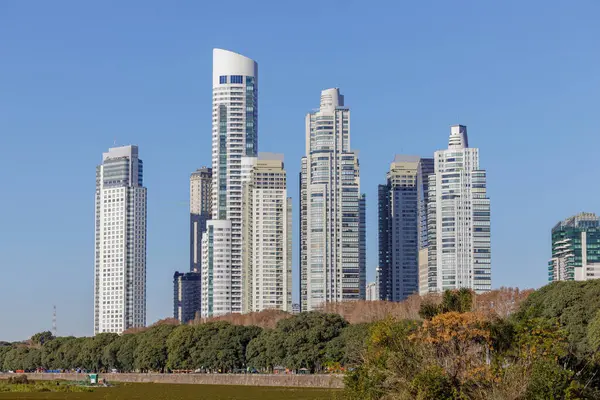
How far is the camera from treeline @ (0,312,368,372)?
12556 cm

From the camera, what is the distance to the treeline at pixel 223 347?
4943 inches

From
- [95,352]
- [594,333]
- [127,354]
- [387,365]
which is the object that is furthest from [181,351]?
[387,365]

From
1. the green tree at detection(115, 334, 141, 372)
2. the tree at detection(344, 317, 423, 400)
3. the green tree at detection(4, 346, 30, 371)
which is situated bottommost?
the green tree at detection(4, 346, 30, 371)

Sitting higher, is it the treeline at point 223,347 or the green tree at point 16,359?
the treeline at point 223,347

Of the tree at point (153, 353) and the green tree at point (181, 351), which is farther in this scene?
the tree at point (153, 353)

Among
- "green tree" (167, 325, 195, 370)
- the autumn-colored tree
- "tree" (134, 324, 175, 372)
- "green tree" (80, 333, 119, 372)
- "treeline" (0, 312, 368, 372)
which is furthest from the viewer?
"green tree" (80, 333, 119, 372)

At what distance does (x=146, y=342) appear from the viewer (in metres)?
148

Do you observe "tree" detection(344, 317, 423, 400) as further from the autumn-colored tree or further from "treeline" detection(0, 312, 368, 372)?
"treeline" detection(0, 312, 368, 372)

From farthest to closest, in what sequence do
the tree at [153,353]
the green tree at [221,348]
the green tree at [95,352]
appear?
the green tree at [95,352], the tree at [153,353], the green tree at [221,348]

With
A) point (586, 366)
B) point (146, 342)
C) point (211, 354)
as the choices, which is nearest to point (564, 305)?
point (586, 366)

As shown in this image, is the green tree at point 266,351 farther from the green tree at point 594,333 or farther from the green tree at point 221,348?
the green tree at point 594,333

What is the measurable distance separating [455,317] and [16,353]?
145m

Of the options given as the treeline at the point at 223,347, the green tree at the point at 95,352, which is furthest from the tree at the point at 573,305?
the green tree at the point at 95,352

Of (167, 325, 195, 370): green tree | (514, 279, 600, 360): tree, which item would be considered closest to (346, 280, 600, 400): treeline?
(514, 279, 600, 360): tree
